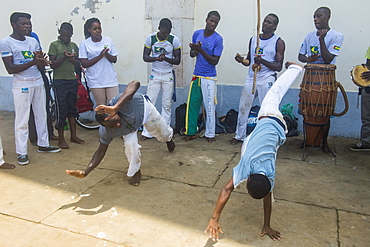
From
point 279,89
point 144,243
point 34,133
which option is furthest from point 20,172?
point 279,89

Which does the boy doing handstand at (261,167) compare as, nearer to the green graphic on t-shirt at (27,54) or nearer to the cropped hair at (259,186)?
the cropped hair at (259,186)

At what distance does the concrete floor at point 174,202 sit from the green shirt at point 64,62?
1.16 meters

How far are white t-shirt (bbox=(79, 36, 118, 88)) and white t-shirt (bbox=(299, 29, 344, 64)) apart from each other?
293 centimetres

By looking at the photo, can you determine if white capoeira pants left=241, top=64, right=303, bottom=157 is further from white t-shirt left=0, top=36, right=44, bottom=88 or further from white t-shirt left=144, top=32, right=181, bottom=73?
white t-shirt left=0, top=36, right=44, bottom=88

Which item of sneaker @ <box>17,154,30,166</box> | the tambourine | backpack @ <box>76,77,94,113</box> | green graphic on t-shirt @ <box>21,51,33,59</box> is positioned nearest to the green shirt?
green graphic on t-shirt @ <box>21,51,33,59</box>

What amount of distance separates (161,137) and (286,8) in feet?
10.4

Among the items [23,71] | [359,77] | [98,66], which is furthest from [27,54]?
[359,77]

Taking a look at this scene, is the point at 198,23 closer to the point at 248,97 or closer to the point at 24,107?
the point at 248,97

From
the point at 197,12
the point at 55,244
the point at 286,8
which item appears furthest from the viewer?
the point at 197,12

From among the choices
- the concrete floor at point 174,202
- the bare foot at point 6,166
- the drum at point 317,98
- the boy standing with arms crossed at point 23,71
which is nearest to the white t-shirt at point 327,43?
the drum at point 317,98

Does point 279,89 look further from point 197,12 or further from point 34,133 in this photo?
point 34,133

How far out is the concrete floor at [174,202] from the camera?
2965 mm

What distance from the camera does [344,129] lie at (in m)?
5.83

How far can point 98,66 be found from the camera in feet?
17.5
